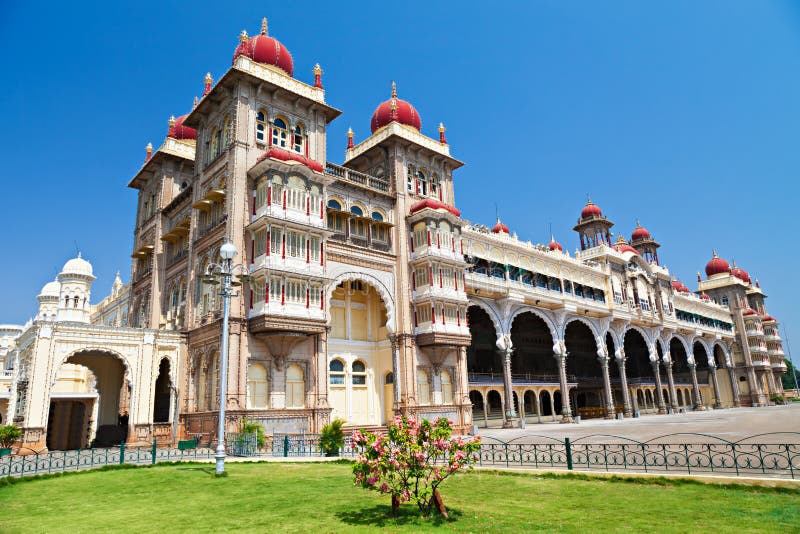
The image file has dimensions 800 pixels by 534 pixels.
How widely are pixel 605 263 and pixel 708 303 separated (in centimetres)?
2881

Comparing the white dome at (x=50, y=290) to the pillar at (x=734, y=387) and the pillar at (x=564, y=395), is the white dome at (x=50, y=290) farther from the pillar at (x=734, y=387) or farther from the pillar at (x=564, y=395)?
the pillar at (x=734, y=387)

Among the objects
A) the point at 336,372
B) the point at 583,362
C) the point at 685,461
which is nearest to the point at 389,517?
the point at 685,461

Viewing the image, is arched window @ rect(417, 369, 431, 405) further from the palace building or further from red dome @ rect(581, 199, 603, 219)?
red dome @ rect(581, 199, 603, 219)

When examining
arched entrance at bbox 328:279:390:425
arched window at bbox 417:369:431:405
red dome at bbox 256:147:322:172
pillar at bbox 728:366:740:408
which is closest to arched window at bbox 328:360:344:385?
arched entrance at bbox 328:279:390:425

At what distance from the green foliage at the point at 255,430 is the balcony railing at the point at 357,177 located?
49.3 feet

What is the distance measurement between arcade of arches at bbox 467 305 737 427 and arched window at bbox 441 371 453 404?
491 cm

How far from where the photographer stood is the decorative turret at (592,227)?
201 ft

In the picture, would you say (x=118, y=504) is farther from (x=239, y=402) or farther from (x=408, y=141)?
(x=408, y=141)

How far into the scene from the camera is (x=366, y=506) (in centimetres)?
1112

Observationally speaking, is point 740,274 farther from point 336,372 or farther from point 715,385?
point 336,372

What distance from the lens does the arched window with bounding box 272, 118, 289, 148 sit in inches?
1228

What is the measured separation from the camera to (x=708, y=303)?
238 feet

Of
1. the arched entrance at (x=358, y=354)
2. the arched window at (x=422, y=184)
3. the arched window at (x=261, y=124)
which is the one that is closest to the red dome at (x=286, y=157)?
the arched window at (x=261, y=124)

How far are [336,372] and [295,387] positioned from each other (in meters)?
4.38
